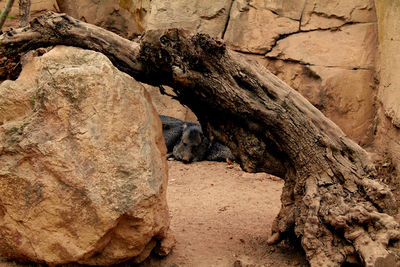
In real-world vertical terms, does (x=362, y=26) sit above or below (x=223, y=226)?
above

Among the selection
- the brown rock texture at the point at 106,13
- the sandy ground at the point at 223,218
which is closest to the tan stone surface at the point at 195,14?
the brown rock texture at the point at 106,13

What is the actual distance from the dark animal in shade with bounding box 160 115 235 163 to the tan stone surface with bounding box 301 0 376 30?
102 inches

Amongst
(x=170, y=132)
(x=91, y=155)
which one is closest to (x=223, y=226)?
(x=91, y=155)

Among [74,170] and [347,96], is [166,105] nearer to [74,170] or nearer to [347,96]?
[347,96]

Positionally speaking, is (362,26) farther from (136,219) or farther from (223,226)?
(136,219)

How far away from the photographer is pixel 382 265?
336 centimetres

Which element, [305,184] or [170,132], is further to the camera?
[170,132]

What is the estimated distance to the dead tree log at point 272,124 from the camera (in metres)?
3.64

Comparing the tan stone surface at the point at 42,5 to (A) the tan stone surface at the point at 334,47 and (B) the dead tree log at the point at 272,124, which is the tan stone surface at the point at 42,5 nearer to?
(A) the tan stone surface at the point at 334,47

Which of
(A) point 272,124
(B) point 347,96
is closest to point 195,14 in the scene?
(B) point 347,96

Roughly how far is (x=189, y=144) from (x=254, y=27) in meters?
2.36

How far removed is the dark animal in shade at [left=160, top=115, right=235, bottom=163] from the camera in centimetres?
884

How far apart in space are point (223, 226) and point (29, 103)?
234 centimetres

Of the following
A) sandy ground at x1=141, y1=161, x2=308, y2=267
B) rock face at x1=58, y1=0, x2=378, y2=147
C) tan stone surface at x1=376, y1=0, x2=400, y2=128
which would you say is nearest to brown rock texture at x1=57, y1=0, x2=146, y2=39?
rock face at x1=58, y1=0, x2=378, y2=147
